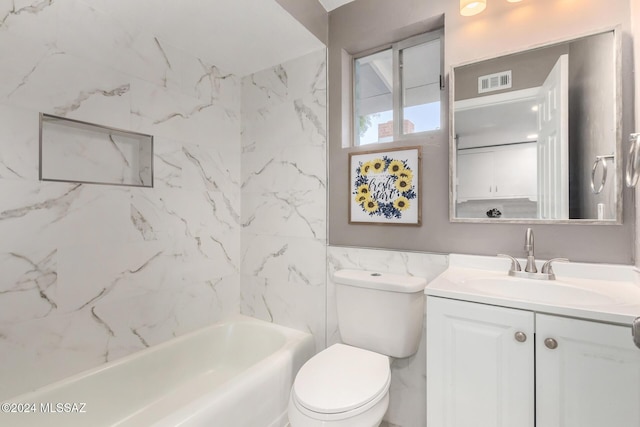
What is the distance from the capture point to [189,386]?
183 centimetres

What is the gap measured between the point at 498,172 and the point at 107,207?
76.5 inches

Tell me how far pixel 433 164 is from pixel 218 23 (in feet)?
4.57

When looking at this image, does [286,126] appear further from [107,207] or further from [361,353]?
[361,353]

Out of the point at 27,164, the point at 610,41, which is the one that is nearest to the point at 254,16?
the point at 27,164

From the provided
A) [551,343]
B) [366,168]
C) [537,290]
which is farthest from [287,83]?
[551,343]

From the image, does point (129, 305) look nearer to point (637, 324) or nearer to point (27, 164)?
point (27, 164)

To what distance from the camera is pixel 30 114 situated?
1311 mm

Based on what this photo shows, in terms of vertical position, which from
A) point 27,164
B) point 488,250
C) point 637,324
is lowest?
point 637,324

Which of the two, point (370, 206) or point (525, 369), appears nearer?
point (525, 369)

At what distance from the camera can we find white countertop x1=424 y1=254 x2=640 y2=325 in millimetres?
896

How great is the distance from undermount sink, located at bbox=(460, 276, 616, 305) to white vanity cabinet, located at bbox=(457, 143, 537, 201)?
39cm

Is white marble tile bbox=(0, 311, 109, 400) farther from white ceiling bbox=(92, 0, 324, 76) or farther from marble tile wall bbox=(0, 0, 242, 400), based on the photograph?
white ceiling bbox=(92, 0, 324, 76)

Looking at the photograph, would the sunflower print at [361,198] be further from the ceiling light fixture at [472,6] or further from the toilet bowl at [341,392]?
the ceiling light fixture at [472,6]

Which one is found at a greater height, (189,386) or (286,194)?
(286,194)
